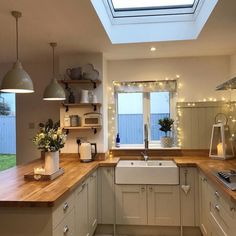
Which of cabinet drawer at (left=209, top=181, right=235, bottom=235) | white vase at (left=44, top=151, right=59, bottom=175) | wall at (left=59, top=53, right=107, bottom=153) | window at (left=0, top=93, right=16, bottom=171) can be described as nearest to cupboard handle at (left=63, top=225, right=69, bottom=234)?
white vase at (left=44, top=151, right=59, bottom=175)

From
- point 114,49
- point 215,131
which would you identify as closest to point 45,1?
point 114,49

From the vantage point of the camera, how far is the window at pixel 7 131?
175 inches

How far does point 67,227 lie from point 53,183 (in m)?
0.38

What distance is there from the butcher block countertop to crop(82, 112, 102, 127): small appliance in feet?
1.69

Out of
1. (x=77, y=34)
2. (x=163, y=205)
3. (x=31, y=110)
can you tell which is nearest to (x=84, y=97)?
(x=77, y=34)

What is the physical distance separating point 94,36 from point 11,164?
2.88 m

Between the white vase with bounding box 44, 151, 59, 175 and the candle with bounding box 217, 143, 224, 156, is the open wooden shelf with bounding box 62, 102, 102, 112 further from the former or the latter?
the candle with bounding box 217, 143, 224, 156

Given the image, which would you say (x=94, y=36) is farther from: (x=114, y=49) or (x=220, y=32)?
(x=220, y=32)

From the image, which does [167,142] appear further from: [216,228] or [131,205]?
[216,228]

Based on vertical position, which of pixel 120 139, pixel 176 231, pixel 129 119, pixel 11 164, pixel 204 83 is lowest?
pixel 176 231

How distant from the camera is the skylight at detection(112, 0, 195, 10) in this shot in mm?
2790

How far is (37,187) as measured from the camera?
6.94 feet

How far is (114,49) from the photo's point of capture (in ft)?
11.1

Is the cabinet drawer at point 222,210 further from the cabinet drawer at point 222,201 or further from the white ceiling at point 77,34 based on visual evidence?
the white ceiling at point 77,34
